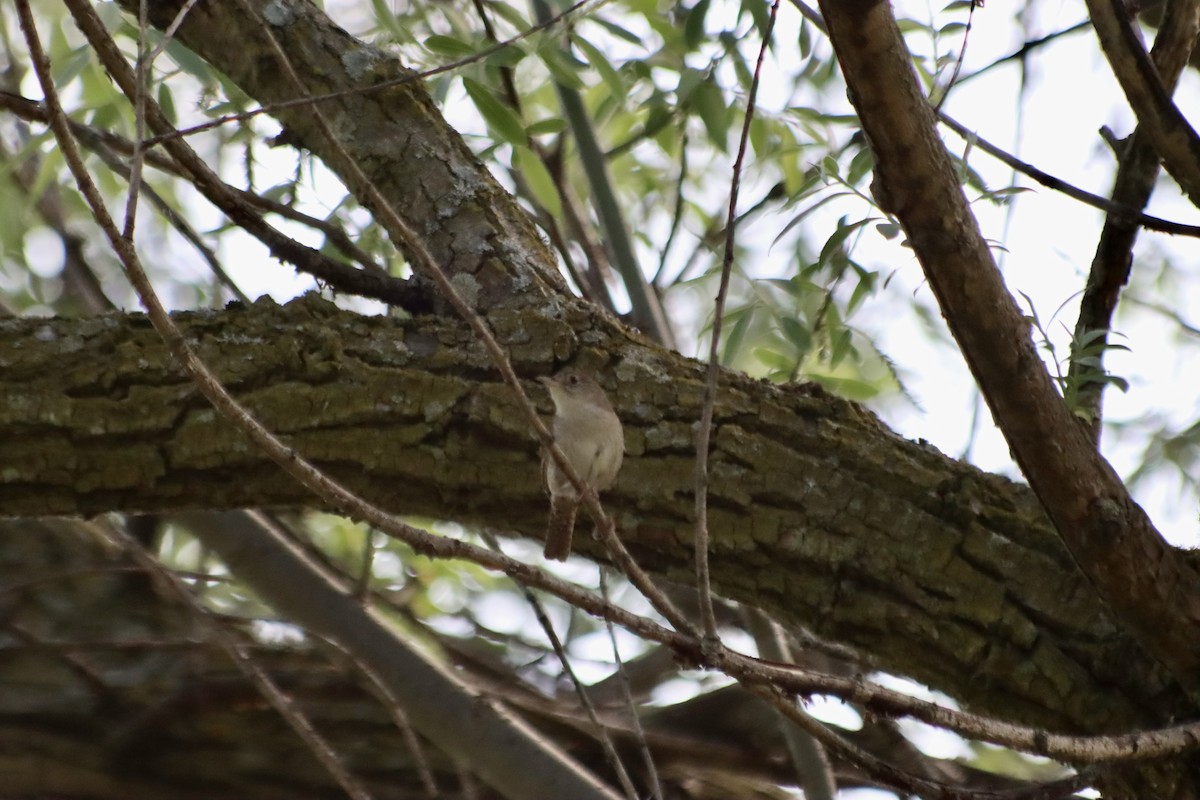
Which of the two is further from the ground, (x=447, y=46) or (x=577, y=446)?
(x=447, y=46)

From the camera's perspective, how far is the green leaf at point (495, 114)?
262 centimetres

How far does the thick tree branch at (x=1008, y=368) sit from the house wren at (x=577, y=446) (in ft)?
2.26

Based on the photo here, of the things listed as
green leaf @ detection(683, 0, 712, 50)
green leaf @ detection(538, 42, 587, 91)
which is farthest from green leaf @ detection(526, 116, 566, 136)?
green leaf @ detection(683, 0, 712, 50)

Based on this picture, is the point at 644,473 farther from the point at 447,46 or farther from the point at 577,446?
the point at 447,46

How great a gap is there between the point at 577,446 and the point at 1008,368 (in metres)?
0.86

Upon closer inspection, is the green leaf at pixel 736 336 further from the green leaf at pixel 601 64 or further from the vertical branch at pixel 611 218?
the green leaf at pixel 601 64

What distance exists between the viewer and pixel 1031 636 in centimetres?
225

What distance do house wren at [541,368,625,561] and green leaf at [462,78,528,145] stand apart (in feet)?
1.93

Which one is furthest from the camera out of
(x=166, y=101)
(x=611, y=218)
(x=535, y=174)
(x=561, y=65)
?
(x=611, y=218)

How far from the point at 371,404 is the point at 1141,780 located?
5.22ft

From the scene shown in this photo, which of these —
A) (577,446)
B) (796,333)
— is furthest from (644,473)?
(796,333)

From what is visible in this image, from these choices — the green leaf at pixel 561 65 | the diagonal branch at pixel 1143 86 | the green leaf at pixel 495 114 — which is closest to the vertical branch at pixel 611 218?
the green leaf at pixel 561 65

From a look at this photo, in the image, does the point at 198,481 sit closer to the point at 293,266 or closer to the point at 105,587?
the point at 293,266

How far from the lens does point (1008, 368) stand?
2.02 metres
